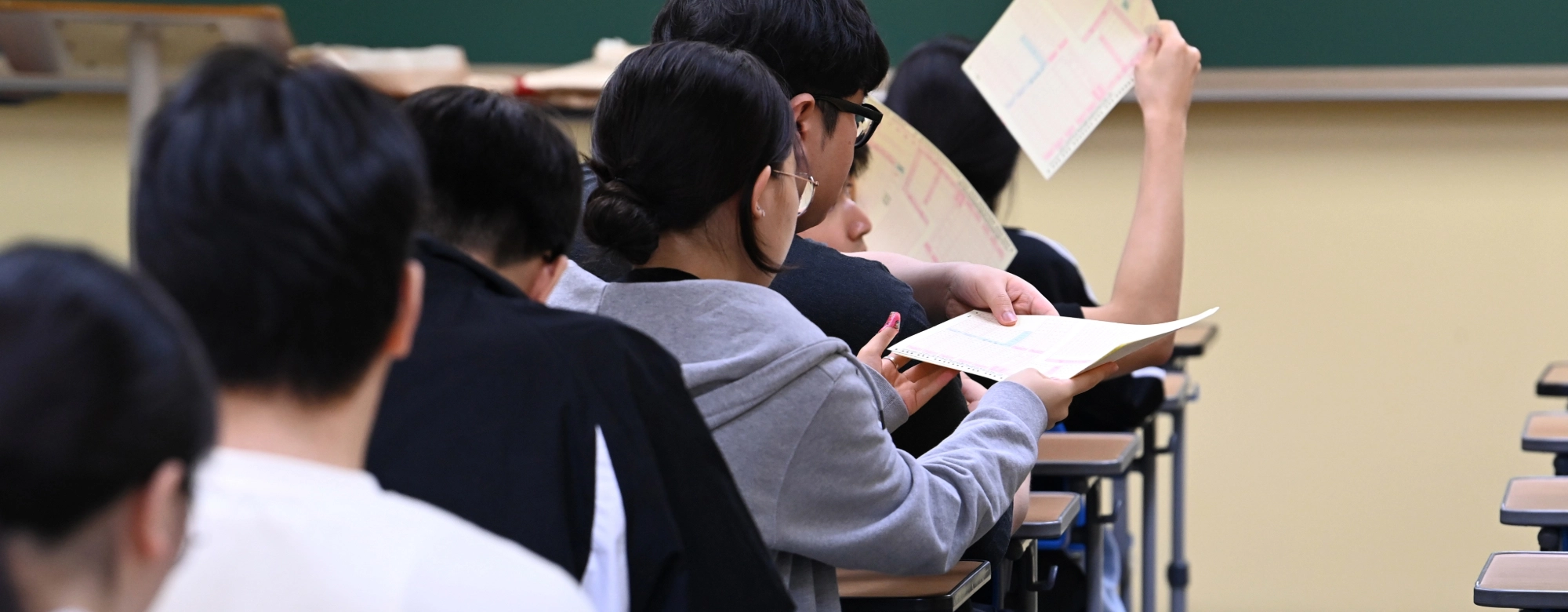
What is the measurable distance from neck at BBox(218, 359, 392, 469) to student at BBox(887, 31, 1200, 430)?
1.38 meters

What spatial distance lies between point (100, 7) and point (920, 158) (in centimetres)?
176

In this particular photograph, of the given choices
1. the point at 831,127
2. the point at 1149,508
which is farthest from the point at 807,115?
the point at 1149,508

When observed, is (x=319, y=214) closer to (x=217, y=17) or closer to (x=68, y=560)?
(x=68, y=560)

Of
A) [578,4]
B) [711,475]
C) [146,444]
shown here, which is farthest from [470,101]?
[578,4]

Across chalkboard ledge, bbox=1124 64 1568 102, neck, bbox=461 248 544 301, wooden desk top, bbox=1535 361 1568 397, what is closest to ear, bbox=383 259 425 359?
neck, bbox=461 248 544 301

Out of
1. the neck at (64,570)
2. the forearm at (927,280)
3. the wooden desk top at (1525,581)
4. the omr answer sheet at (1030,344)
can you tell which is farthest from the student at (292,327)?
the wooden desk top at (1525,581)

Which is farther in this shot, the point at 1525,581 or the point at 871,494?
the point at 1525,581

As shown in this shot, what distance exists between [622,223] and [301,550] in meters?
0.67

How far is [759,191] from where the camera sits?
1.30m

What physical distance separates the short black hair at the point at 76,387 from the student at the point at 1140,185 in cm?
155

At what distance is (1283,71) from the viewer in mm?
4000

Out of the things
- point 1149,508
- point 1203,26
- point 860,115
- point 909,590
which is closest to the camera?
point 909,590

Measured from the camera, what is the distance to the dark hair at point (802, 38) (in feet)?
5.29

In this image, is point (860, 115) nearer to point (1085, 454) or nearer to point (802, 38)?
point (802, 38)
